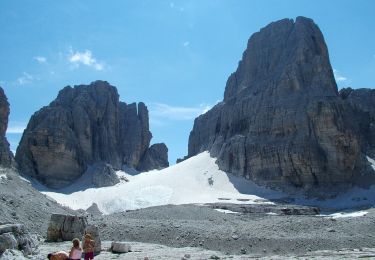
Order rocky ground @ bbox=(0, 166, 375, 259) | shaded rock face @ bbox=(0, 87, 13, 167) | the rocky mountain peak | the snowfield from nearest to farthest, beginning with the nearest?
1. rocky ground @ bbox=(0, 166, 375, 259)
2. shaded rock face @ bbox=(0, 87, 13, 167)
3. the snowfield
4. the rocky mountain peak

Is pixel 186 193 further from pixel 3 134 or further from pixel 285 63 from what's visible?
pixel 285 63

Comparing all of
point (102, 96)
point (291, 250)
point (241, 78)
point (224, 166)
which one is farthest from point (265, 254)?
point (102, 96)

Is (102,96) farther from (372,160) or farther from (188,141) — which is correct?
(372,160)

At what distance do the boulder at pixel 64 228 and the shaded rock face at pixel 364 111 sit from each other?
71804mm

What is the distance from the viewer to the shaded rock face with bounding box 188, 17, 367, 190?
8012 centimetres

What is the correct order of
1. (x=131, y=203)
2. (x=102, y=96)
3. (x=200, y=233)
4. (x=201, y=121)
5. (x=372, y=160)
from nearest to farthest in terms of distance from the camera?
(x=200, y=233)
(x=131, y=203)
(x=372, y=160)
(x=102, y=96)
(x=201, y=121)

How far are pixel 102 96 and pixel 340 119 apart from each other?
212 feet

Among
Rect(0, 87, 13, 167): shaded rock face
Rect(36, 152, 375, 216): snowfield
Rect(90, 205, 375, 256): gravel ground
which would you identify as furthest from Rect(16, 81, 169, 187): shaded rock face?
Rect(90, 205, 375, 256): gravel ground

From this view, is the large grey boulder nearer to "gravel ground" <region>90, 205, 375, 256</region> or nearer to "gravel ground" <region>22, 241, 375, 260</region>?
"gravel ground" <region>22, 241, 375, 260</region>

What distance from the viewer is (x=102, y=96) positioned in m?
123

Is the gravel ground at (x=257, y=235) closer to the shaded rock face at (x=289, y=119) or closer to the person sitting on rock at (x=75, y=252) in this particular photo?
the person sitting on rock at (x=75, y=252)

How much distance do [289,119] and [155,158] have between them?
198 ft

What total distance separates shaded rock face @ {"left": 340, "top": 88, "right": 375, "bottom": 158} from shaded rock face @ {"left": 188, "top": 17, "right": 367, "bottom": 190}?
8845 millimetres

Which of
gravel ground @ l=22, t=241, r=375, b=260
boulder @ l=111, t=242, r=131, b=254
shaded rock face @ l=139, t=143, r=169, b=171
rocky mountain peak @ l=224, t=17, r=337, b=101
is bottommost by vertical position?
gravel ground @ l=22, t=241, r=375, b=260
